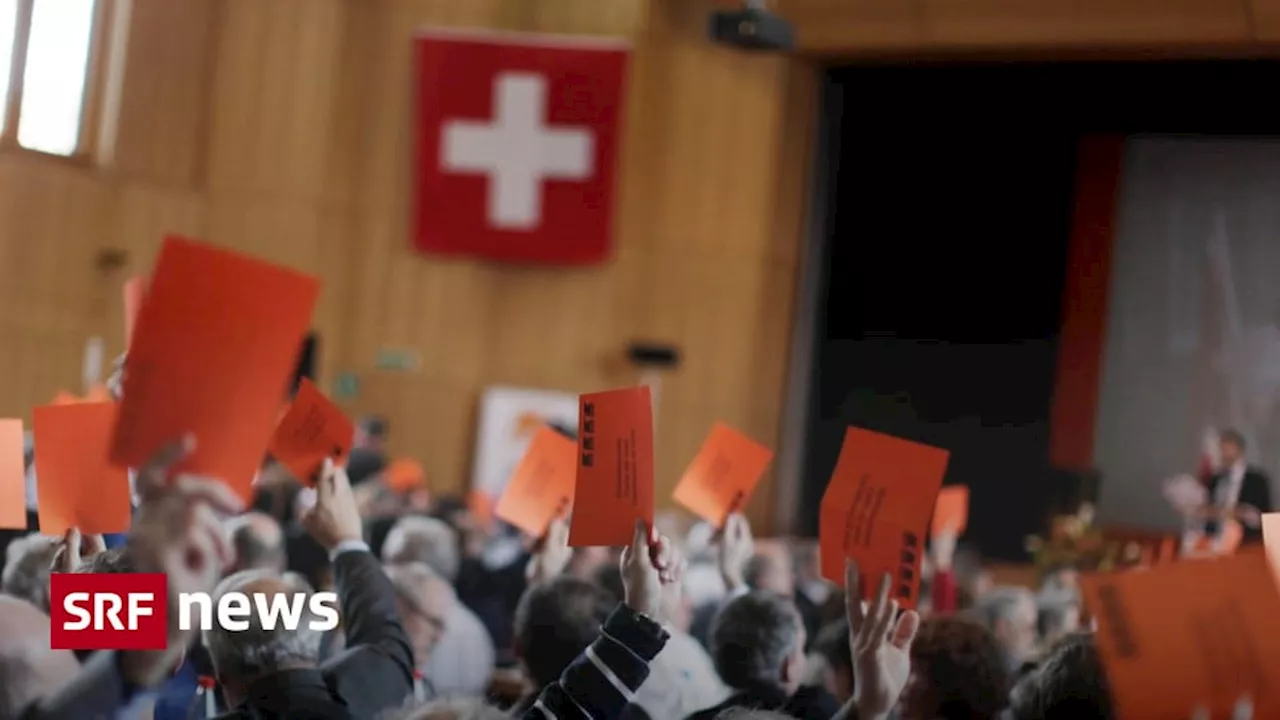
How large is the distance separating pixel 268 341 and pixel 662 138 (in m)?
7.95

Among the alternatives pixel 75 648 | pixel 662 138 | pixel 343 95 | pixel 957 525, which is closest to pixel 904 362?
pixel 662 138

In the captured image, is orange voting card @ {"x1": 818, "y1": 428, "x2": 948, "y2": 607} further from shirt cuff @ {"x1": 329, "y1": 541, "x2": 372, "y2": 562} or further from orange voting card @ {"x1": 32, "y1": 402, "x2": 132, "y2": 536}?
orange voting card @ {"x1": 32, "y1": 402, "x2": 132, "y2": 536}

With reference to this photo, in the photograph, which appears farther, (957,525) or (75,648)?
(957,525)

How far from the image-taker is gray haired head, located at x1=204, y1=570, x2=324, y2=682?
182cm

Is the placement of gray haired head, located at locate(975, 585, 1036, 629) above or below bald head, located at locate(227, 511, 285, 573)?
below

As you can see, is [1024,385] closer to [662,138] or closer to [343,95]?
[662,138]

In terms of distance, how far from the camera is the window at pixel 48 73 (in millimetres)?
7715

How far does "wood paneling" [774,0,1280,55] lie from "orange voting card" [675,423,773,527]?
240 inches

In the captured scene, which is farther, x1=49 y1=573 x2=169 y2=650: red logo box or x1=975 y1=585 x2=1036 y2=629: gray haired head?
x1=975 y1=585 x2=1036 y2=629: gray haired head

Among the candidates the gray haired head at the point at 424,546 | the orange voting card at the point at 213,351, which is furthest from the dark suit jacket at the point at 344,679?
the gray haired head at the point at 424,546

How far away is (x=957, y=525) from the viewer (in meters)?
3.96

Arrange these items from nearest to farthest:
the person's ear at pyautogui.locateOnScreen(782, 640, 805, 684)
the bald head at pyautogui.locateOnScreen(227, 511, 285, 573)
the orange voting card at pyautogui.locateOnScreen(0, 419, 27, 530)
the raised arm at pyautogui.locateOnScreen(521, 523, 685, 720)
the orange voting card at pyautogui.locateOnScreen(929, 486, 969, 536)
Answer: the raised arm at pyautogui.locateOnScreen(521, 523, 685, 720), the orange voting card at pyautogui.locateOnScreen(0, 419, 27, 530), the person's ear at pyautogui.locateOnScreen(782, 640, 805, 684), the bald head at pyautogui.locateOnScreen(227, 511, 285, 573), the orange voting card at pyautogui.locateOnScreen(929, 486, 969, 536)

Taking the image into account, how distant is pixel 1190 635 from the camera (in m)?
1.57

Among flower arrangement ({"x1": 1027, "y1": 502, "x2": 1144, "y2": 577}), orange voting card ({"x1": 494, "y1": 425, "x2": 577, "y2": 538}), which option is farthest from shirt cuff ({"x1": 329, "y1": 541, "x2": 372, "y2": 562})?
flower arrangement ({"x1": 1027, "y1": 502, "x2": 1144, "y2": 577})
